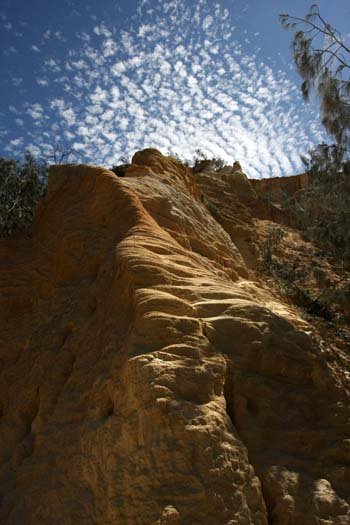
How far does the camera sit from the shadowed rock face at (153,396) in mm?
4035

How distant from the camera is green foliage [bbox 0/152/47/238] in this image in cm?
1180

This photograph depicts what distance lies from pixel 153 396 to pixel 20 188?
1040 cm

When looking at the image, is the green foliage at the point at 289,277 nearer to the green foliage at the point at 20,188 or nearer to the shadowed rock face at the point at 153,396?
the shadowed rock face at the point at 153,396

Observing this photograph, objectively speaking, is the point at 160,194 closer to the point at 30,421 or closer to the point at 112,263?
the point at 112,263

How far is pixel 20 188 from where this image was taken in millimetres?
13227

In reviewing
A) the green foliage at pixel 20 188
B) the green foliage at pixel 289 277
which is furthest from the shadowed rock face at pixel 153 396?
the green foliage at pixel 289 277

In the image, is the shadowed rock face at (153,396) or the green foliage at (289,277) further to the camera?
the green foliage at (289,277)

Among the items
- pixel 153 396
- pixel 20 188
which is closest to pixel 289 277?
pixel 20 188

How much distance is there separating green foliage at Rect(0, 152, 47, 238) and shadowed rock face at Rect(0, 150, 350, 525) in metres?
3.88

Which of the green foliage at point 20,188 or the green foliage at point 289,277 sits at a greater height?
the green foliage at point 20,188

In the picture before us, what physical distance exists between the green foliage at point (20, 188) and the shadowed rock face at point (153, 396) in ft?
12.7

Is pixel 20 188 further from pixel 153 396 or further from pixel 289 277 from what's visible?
pixel 153 396

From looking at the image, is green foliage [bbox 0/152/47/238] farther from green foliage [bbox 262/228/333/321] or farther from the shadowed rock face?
green foliage [bbox 262/228/333/321]

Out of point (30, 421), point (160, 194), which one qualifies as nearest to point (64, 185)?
point (160, 194)
